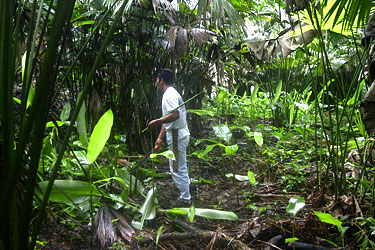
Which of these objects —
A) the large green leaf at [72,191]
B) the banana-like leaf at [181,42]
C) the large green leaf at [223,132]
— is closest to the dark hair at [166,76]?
the banana-like leaf at [181,42]

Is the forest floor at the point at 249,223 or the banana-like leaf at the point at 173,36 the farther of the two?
the banana-like leaf at the point at 173,36

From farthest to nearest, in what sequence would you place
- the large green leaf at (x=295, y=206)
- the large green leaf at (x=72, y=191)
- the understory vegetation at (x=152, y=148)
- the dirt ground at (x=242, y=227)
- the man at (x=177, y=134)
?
the man at (x=177, y=134)
the dirt ground at (x=242, y=227)
the large green leaf at (x=295, y=206)
the large green leaf at (x=72, y=191)
the understory vegetation at (x=152, y=148)

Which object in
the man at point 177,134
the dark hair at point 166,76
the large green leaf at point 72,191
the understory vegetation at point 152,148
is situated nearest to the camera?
the understory vegetation at point 152,148

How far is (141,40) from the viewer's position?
104 inches

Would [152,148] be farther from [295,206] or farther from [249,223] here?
[295,206]

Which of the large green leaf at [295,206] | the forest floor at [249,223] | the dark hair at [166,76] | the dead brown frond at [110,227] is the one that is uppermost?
the dark hair at [166,76]

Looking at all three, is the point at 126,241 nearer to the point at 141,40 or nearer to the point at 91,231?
the point at 91,231

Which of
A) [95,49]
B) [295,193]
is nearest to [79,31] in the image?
[95,49]

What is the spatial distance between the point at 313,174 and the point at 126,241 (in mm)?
1500

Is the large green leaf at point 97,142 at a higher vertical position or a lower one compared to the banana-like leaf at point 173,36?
lower

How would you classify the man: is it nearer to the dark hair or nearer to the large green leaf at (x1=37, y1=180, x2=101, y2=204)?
the dark hair

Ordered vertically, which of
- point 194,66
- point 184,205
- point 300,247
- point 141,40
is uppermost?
point 141,40

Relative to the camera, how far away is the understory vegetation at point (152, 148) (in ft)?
1.78

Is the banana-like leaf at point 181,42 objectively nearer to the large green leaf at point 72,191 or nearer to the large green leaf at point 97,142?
the large green leaf at point 97,142
